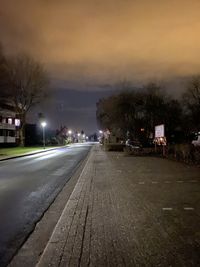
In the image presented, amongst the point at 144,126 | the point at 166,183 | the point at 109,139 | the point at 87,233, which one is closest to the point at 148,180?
the point at 166,183

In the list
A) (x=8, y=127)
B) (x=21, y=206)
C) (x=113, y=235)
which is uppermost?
(x=8, y=127)

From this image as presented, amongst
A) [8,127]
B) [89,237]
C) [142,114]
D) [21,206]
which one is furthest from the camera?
[8,127]

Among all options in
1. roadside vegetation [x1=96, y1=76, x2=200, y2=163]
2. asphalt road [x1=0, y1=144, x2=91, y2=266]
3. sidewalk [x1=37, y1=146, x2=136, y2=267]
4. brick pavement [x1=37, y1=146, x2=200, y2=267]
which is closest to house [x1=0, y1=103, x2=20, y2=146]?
roadside vegetation [x1=96, y1=76, x2=200, y2=163]

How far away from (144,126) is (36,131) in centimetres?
6490

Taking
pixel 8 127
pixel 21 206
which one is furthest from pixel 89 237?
pixel 8 127

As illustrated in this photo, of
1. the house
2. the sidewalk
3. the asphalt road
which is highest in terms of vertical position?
the house

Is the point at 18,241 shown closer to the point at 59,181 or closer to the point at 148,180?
the point at 148,180

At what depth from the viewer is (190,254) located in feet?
18.5

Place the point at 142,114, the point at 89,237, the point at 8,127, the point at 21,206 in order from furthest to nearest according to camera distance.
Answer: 1. the point at 8,127
2. the point at 142,114
3. the point at 21,206
4. the point at 89,237

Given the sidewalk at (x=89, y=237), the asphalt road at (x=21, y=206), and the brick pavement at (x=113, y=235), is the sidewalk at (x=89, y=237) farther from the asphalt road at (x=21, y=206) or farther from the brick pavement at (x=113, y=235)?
the asphalt road at (x=21, y=206)

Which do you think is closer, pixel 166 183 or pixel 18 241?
pixel 18 241

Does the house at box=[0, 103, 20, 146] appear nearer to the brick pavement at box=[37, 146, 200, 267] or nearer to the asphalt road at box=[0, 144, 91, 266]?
the asphalt road at box=[0, 144, 91, 266]

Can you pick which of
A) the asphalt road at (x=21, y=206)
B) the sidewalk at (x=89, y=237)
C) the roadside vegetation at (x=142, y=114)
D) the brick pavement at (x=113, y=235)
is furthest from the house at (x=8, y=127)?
the sidewalk at (x=89, y=237)

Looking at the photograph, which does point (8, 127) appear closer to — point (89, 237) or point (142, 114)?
point (142, 114)
